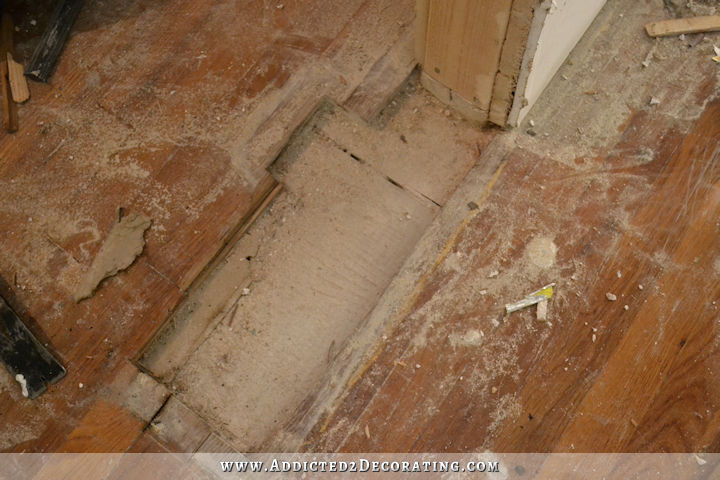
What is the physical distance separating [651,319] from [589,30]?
136 cm

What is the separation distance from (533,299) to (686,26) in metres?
1.51

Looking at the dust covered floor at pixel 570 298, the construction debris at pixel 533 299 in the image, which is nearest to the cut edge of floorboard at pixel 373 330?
the dust covered floor at pixel 570 298

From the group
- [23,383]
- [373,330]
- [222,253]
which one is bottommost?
[23,383]

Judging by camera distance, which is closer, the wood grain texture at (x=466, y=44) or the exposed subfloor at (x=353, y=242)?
the wood grain texture at (x=466, y=44)

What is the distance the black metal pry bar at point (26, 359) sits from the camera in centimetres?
215

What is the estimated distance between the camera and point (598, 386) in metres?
2.03

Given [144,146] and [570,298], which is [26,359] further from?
[570,298]

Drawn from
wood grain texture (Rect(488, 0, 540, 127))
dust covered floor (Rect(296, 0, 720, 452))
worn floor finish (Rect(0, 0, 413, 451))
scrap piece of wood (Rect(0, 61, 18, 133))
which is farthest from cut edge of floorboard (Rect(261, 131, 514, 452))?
scrap piece of wood (Rect(0, 61, 18, 133))

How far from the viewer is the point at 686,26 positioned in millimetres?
2490

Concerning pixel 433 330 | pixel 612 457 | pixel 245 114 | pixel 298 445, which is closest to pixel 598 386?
pixel 612 457

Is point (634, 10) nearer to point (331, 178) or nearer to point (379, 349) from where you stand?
point (331, 178)

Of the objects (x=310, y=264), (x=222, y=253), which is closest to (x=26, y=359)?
(x=222, y=253)

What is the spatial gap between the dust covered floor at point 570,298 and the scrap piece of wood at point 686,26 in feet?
0.58

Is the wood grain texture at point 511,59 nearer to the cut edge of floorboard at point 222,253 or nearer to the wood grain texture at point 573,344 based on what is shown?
the wood grain texture at point 573,344
